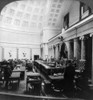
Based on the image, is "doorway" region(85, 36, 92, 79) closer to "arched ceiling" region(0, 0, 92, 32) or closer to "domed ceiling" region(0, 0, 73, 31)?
"arched ceiling" region(0, 0, 92, 32)

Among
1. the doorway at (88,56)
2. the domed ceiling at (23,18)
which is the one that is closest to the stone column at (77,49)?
the doorway at (88,56)

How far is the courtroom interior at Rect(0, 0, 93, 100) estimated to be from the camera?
13.0 ft

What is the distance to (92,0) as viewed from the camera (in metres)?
3.45

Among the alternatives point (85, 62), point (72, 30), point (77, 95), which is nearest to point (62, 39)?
point (72, 30)

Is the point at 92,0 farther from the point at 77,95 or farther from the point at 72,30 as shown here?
the point at 72,30

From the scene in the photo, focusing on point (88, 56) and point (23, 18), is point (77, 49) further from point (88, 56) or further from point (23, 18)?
point (23, 18)

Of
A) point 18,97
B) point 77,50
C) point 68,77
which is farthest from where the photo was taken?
point 77,50

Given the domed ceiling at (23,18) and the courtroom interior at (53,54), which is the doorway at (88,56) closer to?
the courtroom interior at (53,54)

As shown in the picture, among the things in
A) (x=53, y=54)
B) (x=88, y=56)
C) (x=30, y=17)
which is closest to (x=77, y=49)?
(x=88, y=56)

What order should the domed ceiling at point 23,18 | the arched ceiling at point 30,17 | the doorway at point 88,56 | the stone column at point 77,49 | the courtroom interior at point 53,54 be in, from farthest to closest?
the domed ceiling at point 23,18
the arched ceiling at point 30,17
the stone column at point 77,49
the doorway at point 88,56
the courtroom interior at point 53,54

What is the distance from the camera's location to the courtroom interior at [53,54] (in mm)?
3969

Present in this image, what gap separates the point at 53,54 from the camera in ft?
21.1

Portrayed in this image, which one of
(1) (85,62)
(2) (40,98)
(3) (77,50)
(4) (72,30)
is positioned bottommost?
(2) (40,98)

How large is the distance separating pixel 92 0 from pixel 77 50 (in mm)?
3701
